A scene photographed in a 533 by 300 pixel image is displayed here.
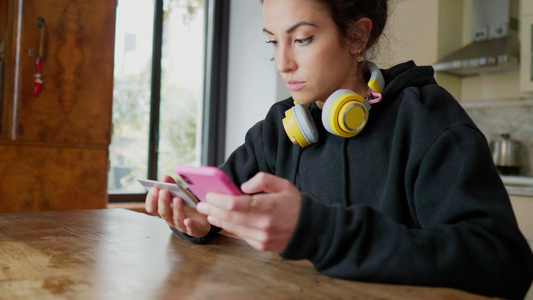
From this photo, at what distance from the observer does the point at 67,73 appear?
2.48 m

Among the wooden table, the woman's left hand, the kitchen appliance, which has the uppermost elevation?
the kitchen appliance

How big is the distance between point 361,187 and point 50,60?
1.93 m

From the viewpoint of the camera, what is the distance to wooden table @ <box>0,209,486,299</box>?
0.60 metres

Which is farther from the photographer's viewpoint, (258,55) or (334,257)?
(258,55)

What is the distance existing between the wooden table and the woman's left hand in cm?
6

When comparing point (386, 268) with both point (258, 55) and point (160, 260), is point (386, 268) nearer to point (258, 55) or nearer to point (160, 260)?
point (160, 260)

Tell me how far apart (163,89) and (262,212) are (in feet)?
9.52

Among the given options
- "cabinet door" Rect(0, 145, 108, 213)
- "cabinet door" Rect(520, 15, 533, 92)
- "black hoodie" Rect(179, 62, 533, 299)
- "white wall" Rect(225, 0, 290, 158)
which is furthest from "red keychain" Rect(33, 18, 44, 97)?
"cabinet door" Rect(520, 15, 533, 92)

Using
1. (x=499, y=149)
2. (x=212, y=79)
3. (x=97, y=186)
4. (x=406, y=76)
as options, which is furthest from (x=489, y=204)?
(x=212, y=79)

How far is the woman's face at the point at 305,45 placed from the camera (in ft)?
3.39

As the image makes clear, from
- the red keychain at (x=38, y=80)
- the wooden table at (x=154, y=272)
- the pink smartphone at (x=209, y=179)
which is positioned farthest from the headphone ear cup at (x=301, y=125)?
the red keychain at (x=38, y=80)

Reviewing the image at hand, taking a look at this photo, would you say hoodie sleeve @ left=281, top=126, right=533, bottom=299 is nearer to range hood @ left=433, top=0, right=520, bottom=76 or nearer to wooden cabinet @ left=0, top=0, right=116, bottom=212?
wooden cabinet @ left=0, top=0, right=116, bottom=212

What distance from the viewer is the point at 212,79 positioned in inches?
145

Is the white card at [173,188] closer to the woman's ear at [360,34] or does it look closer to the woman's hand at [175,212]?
the woman's hand at [175,212]
